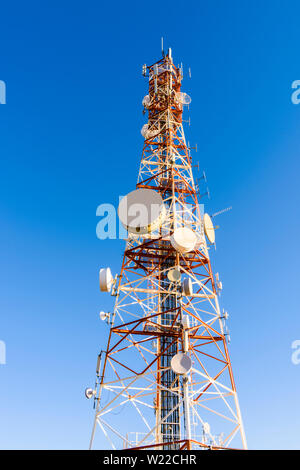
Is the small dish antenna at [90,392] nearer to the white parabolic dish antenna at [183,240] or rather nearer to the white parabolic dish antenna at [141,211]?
the white parabolic dish antenna at [183,240]

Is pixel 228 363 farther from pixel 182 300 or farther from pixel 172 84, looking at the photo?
pixel 172 84

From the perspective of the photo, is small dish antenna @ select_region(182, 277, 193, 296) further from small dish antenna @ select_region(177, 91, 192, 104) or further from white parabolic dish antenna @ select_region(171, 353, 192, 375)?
small dish antenna @ select_region(177, 91, 192, 104)

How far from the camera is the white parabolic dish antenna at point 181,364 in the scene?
14.7m

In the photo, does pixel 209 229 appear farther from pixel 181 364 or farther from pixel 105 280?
pixel 181 364

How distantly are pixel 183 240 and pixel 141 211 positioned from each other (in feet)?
9.38

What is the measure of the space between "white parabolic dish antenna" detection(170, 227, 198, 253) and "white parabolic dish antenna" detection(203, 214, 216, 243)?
1.37 meters

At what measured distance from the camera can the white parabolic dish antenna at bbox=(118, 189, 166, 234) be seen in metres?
19.2

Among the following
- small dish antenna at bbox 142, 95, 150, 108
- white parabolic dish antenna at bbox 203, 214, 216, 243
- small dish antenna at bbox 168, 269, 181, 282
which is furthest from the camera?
small dish antenna at bbox 142, 95, 150, 108

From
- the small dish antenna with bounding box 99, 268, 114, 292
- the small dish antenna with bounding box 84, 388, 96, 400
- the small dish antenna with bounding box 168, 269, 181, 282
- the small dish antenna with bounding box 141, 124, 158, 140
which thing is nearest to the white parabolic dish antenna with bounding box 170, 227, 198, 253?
the small dish antenna with bounding box 168, 269, 181, 282

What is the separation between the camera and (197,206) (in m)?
22.8

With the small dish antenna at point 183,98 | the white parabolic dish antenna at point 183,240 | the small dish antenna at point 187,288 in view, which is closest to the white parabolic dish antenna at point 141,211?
the white parabolic dish antenna at point 183,240

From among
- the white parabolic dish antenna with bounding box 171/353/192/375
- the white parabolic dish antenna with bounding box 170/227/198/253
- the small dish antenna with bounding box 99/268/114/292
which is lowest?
the white parabolic dish antenna with bounding box 171/353/192/375
